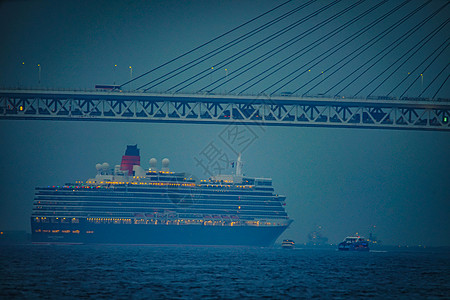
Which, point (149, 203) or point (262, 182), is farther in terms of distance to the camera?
point (262, 182)

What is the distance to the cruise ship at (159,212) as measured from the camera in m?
97.2

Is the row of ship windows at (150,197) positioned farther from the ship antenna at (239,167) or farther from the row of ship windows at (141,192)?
the ship antenna at (239,167)

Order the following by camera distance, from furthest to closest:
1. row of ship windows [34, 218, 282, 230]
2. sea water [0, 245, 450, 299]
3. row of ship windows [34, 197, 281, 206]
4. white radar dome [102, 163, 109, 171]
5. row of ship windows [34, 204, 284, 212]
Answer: white radar dome [102, 163, 109, 171] → row of ship windows [34, 197, 281, 206] → row of ship windows [34, 204, 284, 212] → row of ship windows [34, 218, 282, 230] → sea water [0, 245, 450, 299]

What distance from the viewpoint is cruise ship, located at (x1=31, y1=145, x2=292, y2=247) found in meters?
97.2

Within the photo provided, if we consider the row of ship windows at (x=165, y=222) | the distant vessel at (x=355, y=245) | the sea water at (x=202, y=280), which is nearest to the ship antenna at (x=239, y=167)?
the row of ship windows at (x=165, y=222)

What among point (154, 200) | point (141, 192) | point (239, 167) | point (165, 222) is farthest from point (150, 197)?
point (239, 167)

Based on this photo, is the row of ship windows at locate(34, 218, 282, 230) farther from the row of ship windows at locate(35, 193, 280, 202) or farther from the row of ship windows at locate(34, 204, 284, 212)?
the row of ship windows at locate(35, 193, 280, 202)

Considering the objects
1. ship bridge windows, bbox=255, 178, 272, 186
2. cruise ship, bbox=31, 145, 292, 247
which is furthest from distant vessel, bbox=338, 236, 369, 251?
ship bridge windows, bbox=255, 178, 272, 186

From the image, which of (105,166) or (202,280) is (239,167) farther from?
(202,280)

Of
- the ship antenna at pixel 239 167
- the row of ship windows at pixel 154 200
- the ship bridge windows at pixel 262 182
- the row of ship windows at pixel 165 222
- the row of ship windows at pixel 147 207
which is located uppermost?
the ship antenna at pixel 239 167

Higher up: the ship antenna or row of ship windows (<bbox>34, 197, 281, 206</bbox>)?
the ship antenna

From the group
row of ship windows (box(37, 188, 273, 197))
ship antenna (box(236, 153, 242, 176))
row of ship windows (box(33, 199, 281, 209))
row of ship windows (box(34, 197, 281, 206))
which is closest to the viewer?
row of ship windows (box(33, 199, 281, 209))

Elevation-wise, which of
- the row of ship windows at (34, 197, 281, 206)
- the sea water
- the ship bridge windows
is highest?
the ship bridge windows

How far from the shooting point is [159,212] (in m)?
99.1
